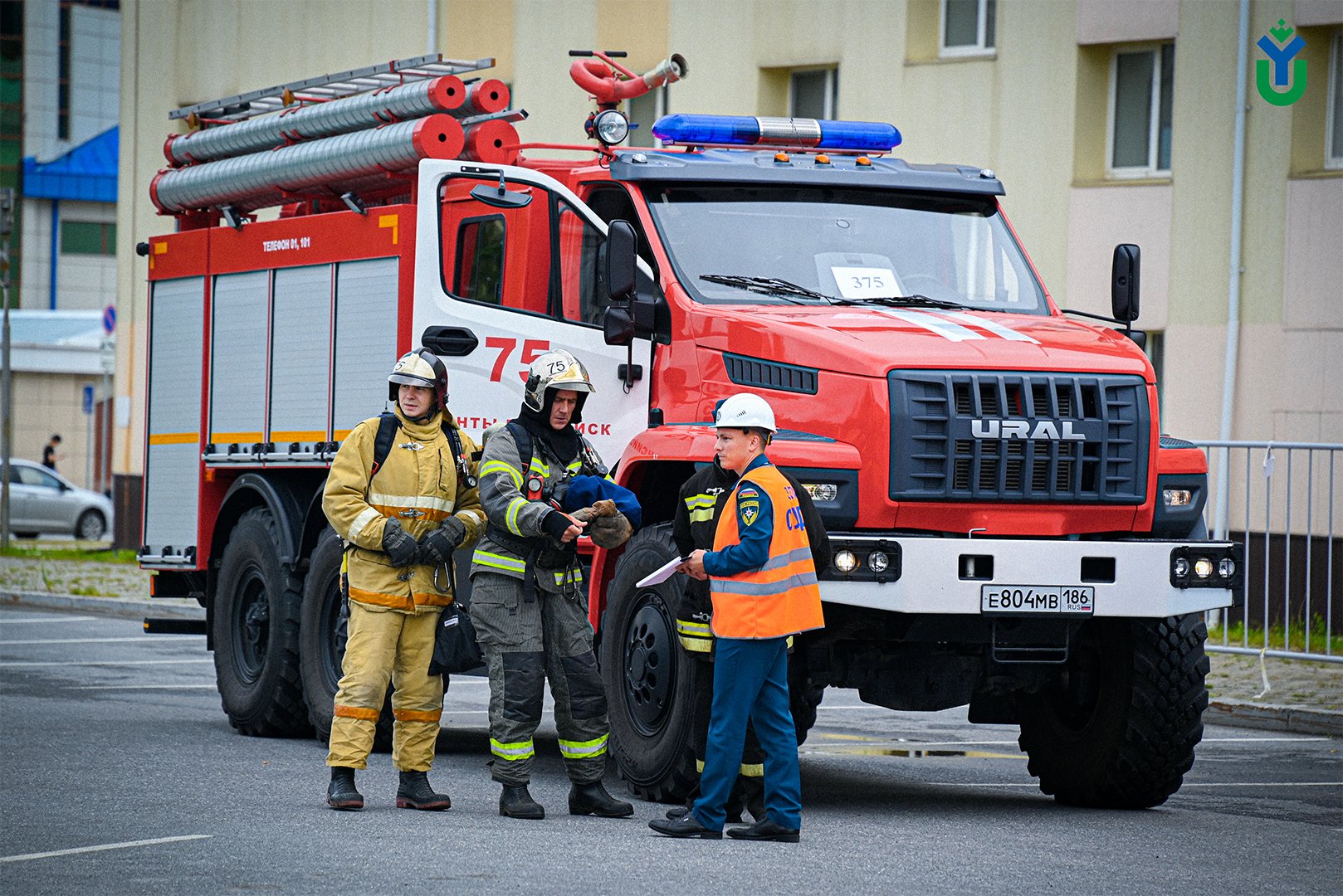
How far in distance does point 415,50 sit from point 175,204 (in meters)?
13.3

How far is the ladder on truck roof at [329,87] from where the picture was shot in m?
12.6

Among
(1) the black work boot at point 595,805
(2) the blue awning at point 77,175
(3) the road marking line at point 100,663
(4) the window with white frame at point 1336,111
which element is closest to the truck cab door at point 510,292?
(1) the black work boot at point 595,805

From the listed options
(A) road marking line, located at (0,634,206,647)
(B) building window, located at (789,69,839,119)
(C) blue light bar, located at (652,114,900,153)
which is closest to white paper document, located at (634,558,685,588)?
(C) blue light bar, located at (652,114,900,153)

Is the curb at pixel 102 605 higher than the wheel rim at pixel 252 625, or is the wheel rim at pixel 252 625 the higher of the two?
the wheel rim at pixel 252 625

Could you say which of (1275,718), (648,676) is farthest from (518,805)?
(1275,718)

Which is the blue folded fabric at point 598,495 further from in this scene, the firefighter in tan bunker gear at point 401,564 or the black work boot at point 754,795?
the black work boot at point 754,795

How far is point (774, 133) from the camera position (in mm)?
11523

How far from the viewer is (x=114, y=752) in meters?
11.0

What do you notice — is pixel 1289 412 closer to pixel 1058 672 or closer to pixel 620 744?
pixel 1058 672

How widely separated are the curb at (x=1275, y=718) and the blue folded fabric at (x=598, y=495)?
19.2 ft

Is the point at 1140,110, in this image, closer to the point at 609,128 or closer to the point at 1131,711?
the point at 609,128

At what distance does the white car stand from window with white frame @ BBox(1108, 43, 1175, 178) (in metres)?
23.1

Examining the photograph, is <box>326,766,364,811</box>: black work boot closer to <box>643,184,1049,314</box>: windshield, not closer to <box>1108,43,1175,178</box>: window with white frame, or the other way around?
<box>643,184,1049,314</box>: windshield

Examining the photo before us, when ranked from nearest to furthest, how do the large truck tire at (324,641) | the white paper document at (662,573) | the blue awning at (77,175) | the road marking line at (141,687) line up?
the white paper document at (662,573) < the large truck tire at (324,641) < the road marking line at (141,687) < the blue awning at (77,175)
